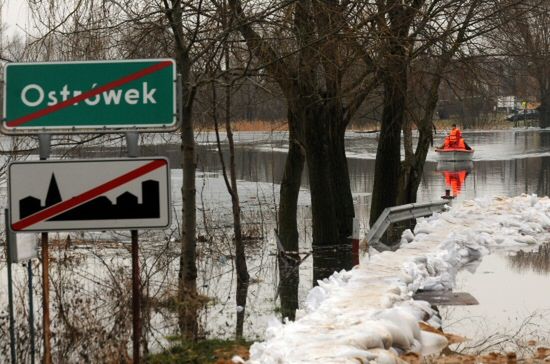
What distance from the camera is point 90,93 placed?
7.51m

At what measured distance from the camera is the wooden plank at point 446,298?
12.3m

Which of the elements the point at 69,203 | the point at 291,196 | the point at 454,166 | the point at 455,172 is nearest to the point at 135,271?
the point at 69,203

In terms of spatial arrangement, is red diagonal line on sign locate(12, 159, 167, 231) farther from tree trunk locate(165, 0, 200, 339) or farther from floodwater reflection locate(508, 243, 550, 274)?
floodwater reflection locate(508, 243, 550, 274)

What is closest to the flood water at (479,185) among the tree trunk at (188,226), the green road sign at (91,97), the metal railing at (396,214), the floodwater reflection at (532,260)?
the floodwater reflection at (532,260)

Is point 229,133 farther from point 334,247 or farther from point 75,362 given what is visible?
point 75,362

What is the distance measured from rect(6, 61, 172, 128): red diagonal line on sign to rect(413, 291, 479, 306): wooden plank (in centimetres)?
583

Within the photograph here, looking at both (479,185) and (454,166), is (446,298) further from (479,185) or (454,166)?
(454,166)

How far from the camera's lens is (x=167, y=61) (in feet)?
24.5

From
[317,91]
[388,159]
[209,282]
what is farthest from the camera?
[388,159]

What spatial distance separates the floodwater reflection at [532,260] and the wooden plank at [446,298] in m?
2.50

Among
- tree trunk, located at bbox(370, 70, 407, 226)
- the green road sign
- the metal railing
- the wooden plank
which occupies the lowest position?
the wooden plank

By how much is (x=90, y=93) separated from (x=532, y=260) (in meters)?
10.2

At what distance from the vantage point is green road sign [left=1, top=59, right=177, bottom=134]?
24.5 feet

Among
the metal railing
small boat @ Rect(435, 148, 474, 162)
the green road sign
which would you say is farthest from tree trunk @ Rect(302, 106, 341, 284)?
small boat @ Rect(435, 148, 474, 162)
